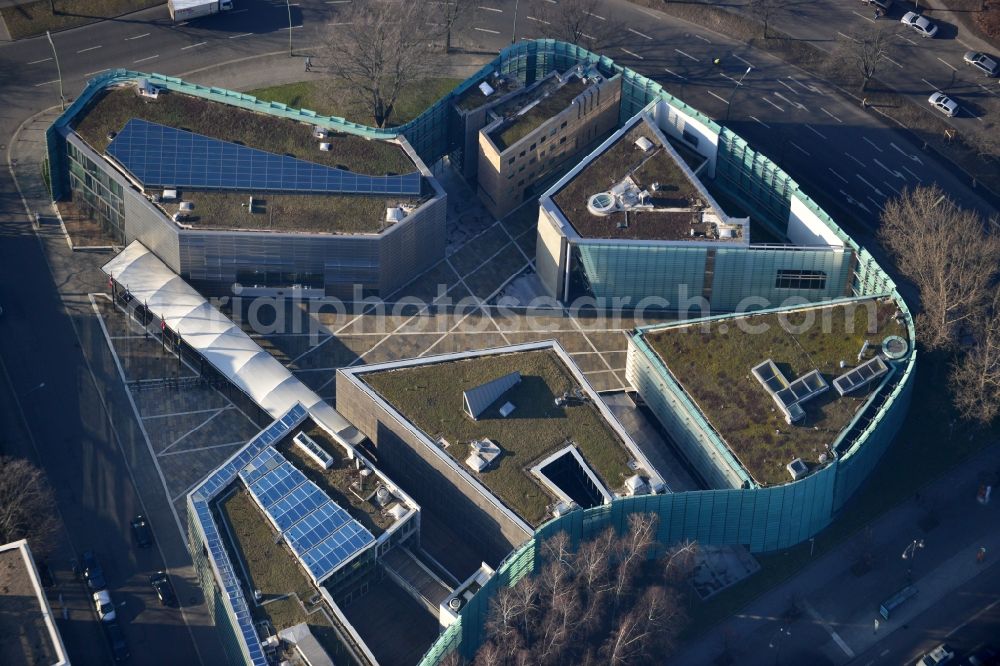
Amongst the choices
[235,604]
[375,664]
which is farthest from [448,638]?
[235,604]

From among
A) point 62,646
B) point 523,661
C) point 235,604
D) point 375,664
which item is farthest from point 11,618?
point 523,661

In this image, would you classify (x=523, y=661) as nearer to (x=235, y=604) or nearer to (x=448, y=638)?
(x=448, y=638)

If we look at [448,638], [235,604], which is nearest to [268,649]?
[235,604]

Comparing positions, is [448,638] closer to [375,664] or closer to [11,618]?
[375,664]

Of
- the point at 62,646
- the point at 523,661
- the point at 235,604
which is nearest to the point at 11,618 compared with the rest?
the point at 62,646

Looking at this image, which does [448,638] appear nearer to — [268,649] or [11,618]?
[268,649]

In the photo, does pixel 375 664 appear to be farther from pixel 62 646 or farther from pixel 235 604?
pixel 62 646
